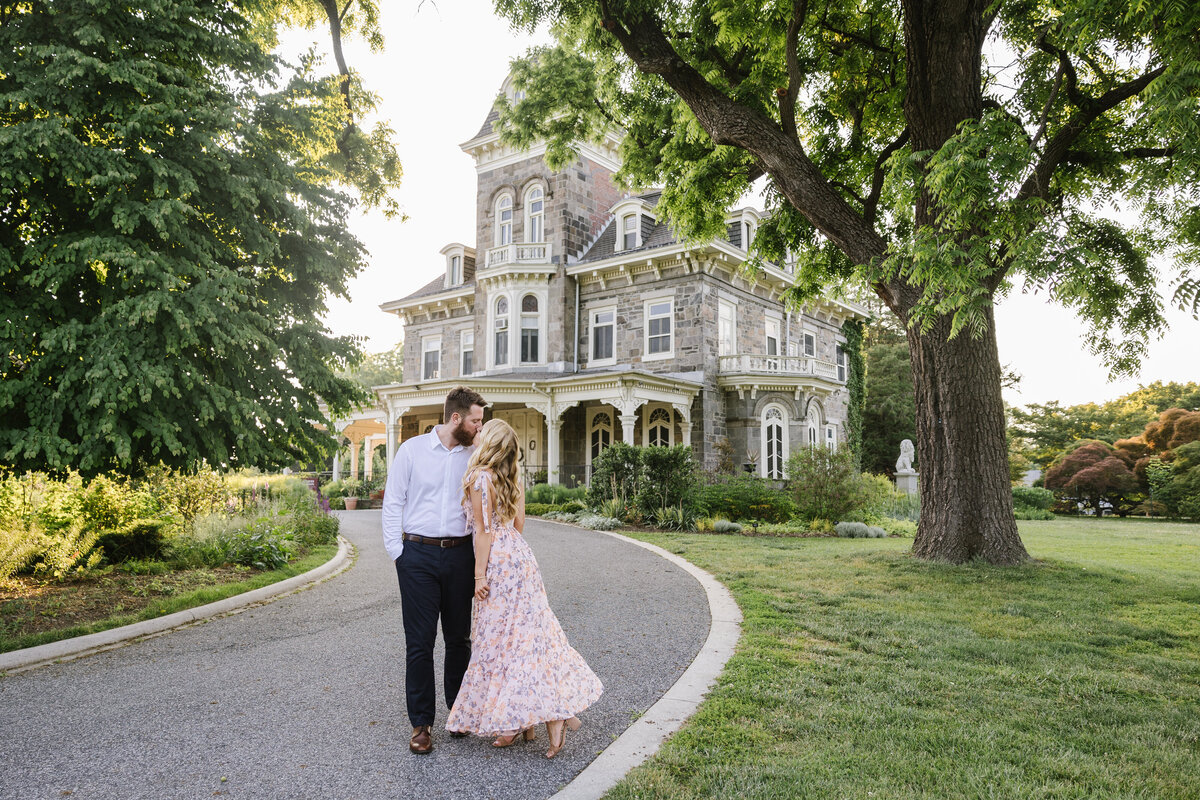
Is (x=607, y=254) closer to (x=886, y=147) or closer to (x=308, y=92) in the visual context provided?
(x=886, y=147)

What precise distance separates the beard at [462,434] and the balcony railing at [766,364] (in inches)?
754

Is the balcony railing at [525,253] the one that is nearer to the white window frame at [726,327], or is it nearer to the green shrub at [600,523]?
the white window frame at [726,327]

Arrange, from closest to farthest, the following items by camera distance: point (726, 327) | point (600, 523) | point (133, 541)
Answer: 1. point (133, 541)
2. point (600, 523)
3. point (726, 327)

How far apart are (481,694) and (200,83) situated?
6626mm

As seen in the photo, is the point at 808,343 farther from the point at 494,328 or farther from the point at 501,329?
the point at 494,328

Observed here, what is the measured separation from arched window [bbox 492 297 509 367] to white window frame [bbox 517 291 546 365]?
0.63m

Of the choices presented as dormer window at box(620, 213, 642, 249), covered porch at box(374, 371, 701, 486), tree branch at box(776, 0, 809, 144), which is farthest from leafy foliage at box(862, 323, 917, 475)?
tree branch at box(776, 0, 809, 144)

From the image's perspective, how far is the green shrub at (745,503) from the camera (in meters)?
16.0

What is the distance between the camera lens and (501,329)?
2542cm

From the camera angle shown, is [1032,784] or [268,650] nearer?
[1032,784]

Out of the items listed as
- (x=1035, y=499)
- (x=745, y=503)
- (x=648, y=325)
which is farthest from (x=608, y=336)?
(x=1035, y=499)

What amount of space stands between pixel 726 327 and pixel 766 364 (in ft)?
6.11

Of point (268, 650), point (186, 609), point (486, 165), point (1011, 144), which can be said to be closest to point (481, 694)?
point (268, 650)

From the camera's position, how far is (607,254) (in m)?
24.6
